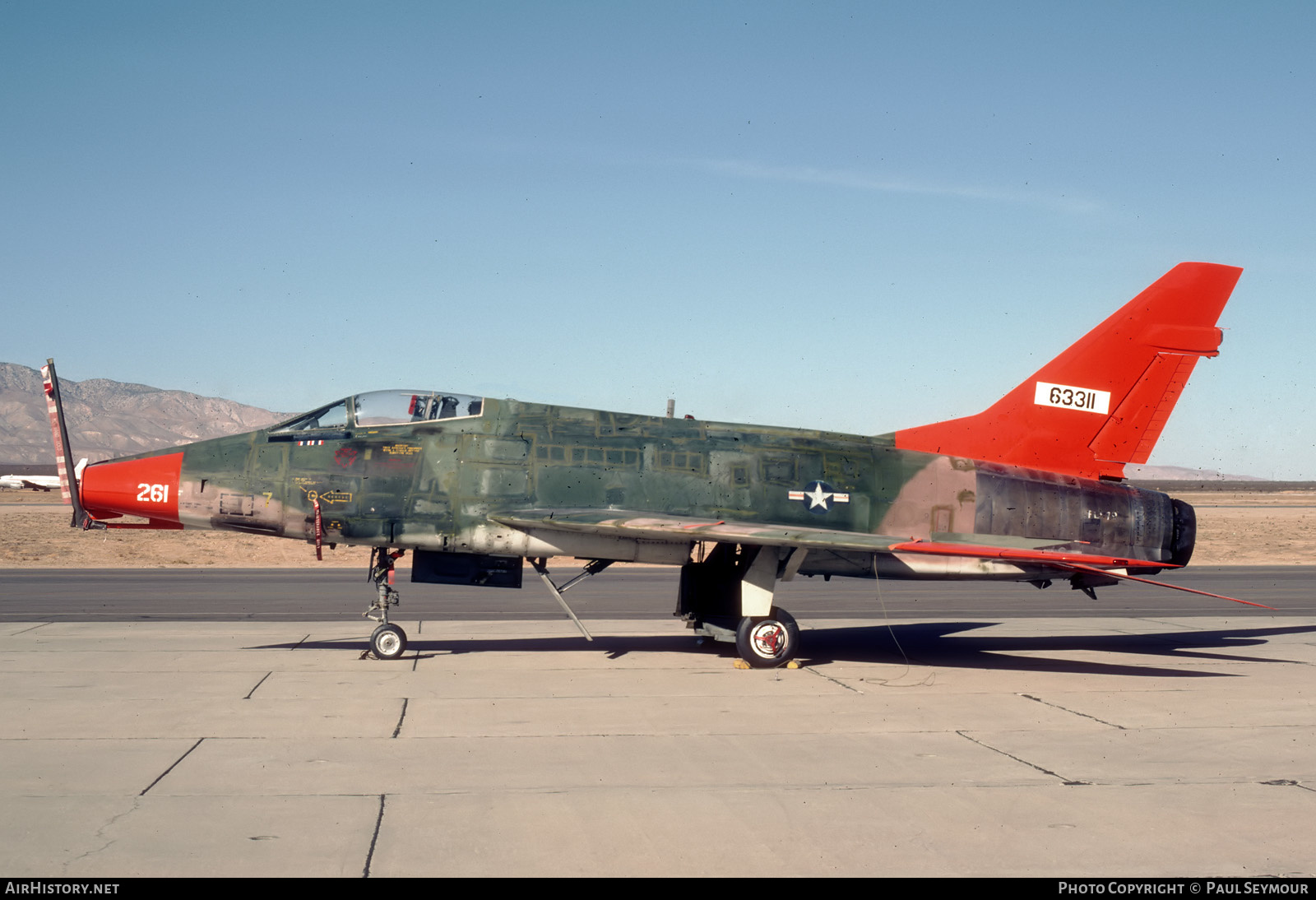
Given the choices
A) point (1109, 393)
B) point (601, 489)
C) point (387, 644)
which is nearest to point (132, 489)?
point (387, 644)

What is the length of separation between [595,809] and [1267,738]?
6.67 metres

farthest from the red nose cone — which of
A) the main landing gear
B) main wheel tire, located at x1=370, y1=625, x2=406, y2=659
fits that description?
the main landing gear

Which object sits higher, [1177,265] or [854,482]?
[1177,265]

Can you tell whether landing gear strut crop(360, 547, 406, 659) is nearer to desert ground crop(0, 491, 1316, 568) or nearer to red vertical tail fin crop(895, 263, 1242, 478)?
red vertical tail fin crop(895, 263, 1242, 478)

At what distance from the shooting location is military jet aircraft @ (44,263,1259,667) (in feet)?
45.5

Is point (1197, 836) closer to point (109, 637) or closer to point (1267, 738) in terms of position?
point (1267, 738)

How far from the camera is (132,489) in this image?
13578mm

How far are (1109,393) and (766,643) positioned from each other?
6.72m

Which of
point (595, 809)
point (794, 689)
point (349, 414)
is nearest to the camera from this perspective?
point (595, 809)

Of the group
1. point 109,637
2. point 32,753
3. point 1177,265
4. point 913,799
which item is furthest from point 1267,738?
point 109,637

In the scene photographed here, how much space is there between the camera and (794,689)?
40.8 ft

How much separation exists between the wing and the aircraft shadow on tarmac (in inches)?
57.1

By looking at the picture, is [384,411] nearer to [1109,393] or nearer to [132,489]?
[132,489]

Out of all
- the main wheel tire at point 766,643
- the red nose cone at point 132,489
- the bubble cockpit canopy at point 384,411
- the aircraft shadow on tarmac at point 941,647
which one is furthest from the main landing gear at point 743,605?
the red nose cone at point 132,489
